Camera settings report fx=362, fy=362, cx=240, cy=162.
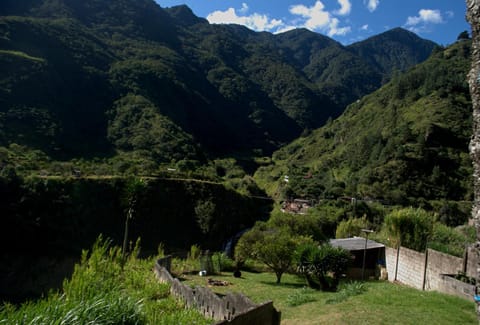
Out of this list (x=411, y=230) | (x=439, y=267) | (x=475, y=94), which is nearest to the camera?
(x=475, y=94)

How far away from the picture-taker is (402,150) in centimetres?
5175

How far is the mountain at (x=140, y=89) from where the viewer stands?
196 ft

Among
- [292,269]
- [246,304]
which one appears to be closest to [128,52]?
[292,269]

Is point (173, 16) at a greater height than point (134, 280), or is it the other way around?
point (173, 16)

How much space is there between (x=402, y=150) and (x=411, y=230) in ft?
127

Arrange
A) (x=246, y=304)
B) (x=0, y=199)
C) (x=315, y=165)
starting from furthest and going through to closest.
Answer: (x=315, y=165) < (x=0, y=199) < (x=246, y=304)

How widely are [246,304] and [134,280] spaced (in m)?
7.01

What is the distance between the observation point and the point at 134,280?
12.8 metres

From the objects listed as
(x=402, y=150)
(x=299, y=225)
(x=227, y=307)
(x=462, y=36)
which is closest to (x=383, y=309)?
(x=227, y=307)

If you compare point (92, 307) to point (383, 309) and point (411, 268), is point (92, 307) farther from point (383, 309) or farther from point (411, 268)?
point (411, 268)

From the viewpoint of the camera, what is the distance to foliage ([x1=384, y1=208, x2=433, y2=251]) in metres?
16.4

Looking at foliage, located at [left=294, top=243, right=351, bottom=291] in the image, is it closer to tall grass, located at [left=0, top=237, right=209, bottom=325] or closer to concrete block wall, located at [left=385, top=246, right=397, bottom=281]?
concrete block wall, located at [left=385, top=246, right=397, bottom=281]

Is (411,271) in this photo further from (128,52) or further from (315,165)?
(128,52)

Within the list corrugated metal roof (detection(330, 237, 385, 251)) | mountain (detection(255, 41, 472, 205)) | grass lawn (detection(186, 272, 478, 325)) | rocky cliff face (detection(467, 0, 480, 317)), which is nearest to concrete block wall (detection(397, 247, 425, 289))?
corrugated metal roof (detection(330, 237, 385, 251))
